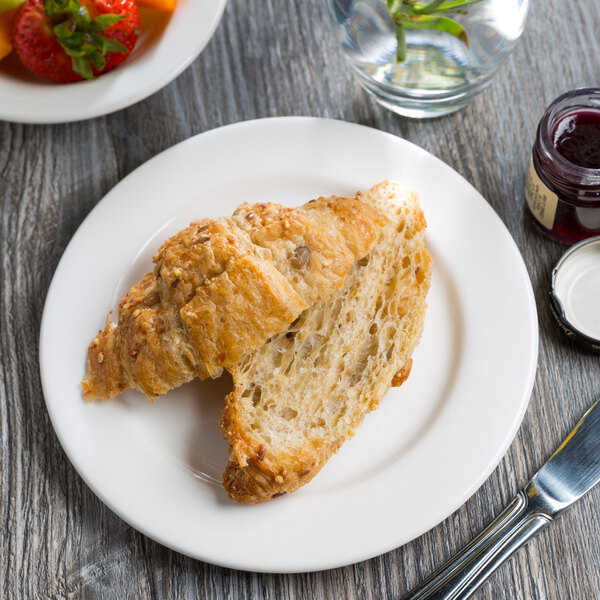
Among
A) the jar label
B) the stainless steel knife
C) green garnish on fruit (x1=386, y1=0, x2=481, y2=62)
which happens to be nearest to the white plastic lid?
the jar label

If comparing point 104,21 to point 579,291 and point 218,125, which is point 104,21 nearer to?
point 218,125

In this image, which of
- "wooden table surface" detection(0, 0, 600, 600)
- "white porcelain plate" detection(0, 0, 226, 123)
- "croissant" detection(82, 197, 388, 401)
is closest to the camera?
"croissant" detection(82, 197, 388, 401)

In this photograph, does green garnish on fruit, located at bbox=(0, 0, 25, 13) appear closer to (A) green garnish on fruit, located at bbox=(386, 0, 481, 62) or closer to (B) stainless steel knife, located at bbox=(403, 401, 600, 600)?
(A) green garnish on fruit, located at bbox=(386, 0, 481, 62)

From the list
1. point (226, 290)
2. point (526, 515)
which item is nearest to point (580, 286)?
point (526, 515)

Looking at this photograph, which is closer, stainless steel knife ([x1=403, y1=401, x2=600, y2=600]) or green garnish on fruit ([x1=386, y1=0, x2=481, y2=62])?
stainless steel knife ([x1=403, y1=401, x2=600, y2=600])

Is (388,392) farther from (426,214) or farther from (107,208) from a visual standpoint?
(107,208)

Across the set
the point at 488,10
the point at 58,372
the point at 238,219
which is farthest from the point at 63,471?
the point at 488,10
